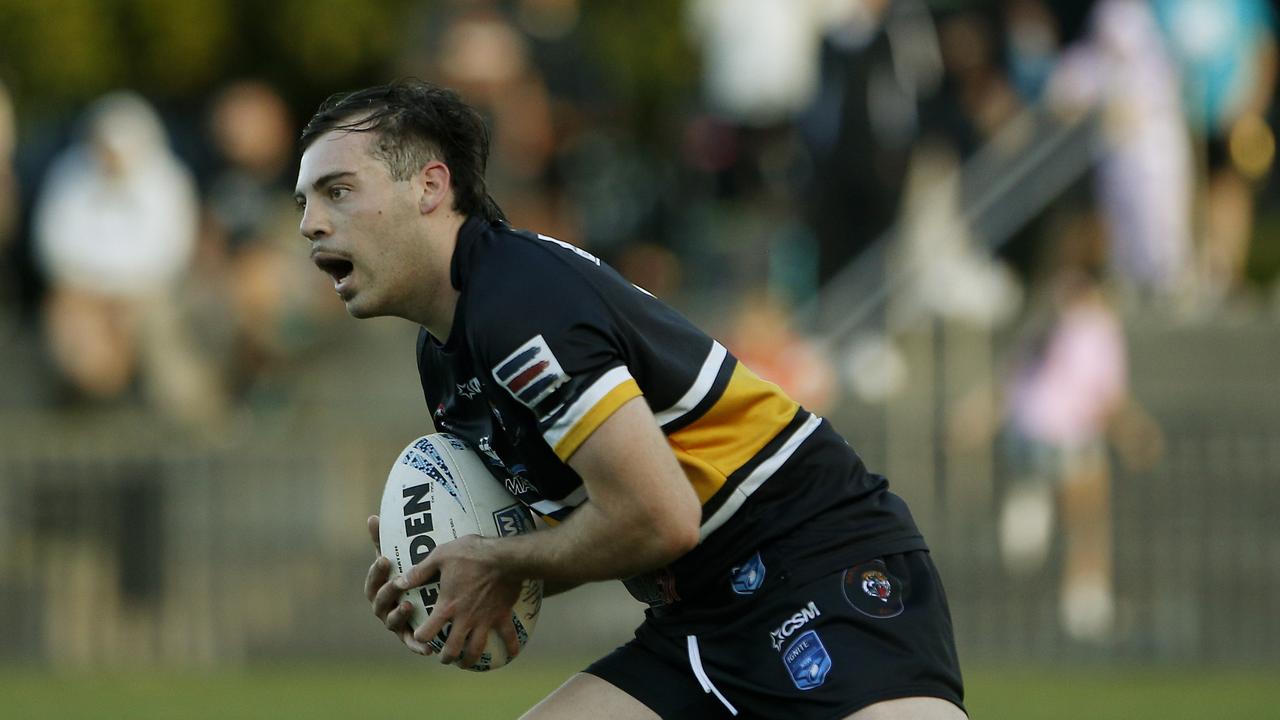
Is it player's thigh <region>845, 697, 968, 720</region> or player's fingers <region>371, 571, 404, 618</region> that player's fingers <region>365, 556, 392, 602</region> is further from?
player's thigh <region>845, 697, 968, 720</region>

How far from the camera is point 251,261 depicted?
12992mm

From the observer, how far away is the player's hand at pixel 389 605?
502cm

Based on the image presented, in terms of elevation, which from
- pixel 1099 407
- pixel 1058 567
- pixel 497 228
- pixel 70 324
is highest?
pixel 497 228

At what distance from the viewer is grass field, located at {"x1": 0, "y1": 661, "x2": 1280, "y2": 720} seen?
1012 cm

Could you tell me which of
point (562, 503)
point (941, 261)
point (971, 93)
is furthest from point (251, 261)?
point (562, 503)

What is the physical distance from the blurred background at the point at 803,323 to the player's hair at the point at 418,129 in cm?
639

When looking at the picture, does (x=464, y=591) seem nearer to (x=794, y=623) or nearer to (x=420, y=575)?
(x=420, y=575)

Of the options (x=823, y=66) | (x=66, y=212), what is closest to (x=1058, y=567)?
(x=823, y=66)

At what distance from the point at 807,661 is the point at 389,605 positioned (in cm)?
105

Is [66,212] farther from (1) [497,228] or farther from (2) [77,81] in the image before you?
(1) [497,228]

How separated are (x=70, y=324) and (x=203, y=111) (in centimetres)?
261

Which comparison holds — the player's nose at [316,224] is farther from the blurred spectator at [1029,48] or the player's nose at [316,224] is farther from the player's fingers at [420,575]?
the blurred spectator at [1029,48]

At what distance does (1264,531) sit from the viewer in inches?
463

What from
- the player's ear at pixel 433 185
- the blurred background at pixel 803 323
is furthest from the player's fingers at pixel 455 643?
the blurred background at pixel 803 323
